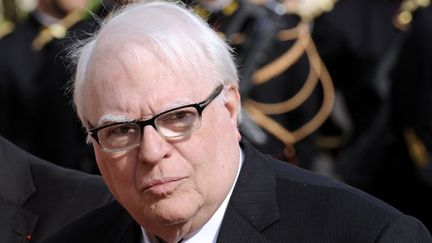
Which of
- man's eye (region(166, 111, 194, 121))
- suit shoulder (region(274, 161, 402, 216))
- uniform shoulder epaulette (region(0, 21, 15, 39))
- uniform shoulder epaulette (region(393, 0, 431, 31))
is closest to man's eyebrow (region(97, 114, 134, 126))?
man's eye (region(166, 111, 194, 121))

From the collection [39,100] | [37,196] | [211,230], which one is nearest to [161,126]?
[211,230]

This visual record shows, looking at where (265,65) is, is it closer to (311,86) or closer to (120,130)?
(311,86)

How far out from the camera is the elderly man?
405 centimetres

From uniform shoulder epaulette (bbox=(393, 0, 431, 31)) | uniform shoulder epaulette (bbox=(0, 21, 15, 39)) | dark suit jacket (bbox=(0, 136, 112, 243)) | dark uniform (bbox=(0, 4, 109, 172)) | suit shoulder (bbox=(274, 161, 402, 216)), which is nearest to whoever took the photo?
suit shoulder (bbox=(274, 161, 402, 216))

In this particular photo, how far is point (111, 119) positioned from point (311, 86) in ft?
17.4

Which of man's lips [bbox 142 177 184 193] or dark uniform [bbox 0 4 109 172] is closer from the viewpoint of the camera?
man's lips [bbox 142 177 184 193]

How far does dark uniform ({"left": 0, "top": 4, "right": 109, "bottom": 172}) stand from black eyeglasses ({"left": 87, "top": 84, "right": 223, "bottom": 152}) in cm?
465

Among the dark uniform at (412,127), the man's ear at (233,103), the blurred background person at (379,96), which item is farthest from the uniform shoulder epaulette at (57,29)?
the man's ear at (233,103)

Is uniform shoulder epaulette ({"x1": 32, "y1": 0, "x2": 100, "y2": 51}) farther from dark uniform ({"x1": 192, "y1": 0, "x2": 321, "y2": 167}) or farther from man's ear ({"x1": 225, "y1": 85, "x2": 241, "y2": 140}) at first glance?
man's ear ({"x1": 225, "y1": 85, "x2": 241, "y2": 140})

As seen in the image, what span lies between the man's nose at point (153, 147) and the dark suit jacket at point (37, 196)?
122cm

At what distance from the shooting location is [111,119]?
4086 millimetres

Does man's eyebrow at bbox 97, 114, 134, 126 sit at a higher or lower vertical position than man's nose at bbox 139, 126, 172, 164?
higher

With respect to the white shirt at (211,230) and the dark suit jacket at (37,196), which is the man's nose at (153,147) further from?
the dark suit jacket at (37,196)

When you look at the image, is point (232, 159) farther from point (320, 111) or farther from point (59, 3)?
point (59, 3)
